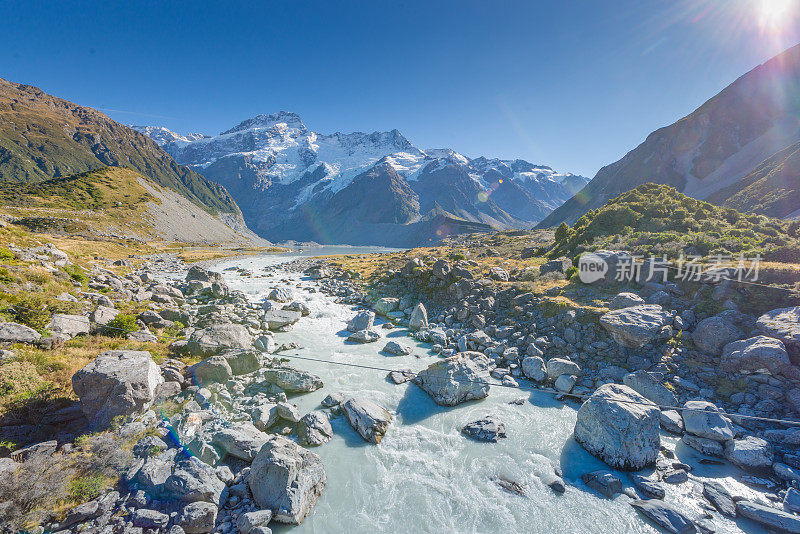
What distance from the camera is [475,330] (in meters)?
18.6

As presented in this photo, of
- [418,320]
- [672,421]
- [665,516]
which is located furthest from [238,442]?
[672,421]

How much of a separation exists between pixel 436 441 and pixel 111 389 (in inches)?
409

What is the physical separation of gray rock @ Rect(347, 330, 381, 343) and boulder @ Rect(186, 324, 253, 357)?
19.3 feet

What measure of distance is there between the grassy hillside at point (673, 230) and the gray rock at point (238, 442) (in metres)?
27.5

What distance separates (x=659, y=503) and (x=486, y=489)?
14.9ft

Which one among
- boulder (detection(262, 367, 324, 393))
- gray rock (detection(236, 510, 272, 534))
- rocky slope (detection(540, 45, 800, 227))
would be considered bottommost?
gray rock (detection(236, 510, 272, 534))

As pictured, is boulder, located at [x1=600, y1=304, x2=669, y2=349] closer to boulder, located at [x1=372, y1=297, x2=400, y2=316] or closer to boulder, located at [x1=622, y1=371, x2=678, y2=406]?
boulder, located at [x1=622, y1=371, x2=678, y2=406]

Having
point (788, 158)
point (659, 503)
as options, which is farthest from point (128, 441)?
point (788, 158)

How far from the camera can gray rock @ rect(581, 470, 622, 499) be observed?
817 centimetres

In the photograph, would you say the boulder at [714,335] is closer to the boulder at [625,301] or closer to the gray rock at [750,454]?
the boulder at [625,301]

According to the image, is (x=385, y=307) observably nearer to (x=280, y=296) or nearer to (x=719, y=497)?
(x=280, y=296)

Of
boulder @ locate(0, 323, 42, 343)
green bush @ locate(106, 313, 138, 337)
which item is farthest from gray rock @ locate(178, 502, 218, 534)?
green bush @ locate(106, 313, 138, 337)

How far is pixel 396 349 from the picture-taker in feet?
54.0

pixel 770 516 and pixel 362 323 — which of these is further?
pixel 362 323
